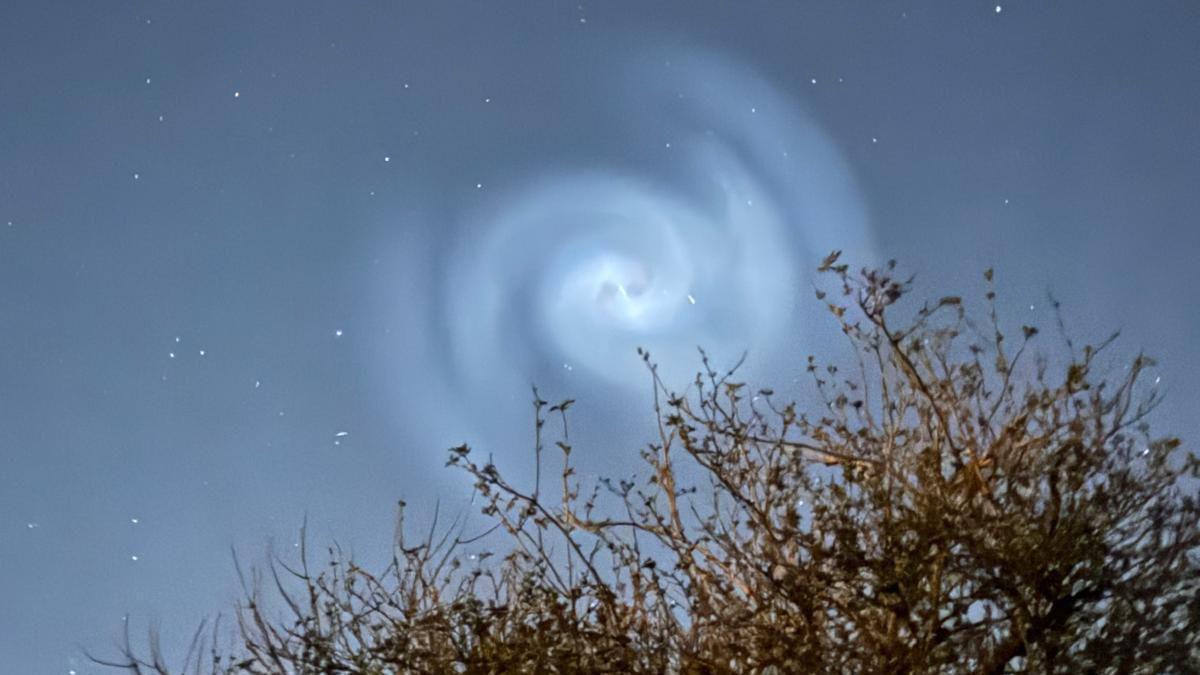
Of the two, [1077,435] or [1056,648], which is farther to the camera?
[1077,435]

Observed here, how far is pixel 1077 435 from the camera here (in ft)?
18.0

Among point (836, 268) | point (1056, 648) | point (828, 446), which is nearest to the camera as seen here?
point (1056, 648)

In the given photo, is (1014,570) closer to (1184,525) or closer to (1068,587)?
(1068,587)

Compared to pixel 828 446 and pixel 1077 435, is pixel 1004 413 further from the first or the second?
pixel 828 446

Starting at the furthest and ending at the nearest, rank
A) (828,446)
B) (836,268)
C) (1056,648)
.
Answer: (828,446)
(836,268)
(1056,648)

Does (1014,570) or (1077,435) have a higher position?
(1077,435)

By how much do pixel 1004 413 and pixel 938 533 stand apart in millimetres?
796

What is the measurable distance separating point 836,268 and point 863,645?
5.20 feet

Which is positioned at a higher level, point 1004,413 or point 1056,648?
point 1004,413

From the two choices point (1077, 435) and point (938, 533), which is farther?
point (1077, 435)

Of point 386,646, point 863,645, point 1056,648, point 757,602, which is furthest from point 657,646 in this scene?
point 1056,648

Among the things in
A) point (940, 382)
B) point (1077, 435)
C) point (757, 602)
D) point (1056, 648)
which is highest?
point (940, 382)

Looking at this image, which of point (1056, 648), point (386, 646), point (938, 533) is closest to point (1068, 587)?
point (1056, 648)

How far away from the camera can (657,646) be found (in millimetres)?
5402
